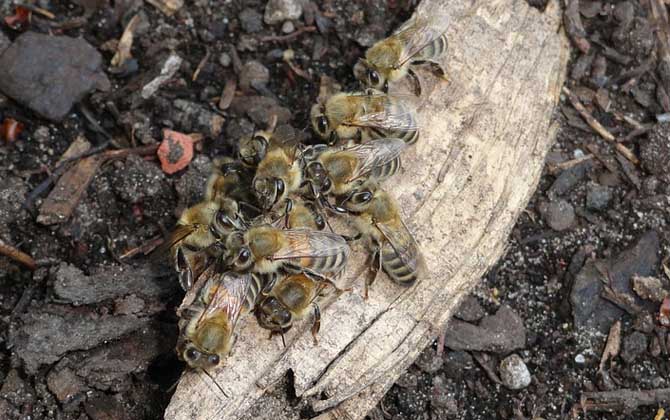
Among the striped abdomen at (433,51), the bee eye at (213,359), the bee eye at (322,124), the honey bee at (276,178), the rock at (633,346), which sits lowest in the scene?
the rock at (633,346)

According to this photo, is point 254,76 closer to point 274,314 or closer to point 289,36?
point 289,36

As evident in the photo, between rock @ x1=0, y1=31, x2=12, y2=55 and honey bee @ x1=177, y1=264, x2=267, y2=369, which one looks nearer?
honey bee @ x1=177, y1=264, x2=267, y2=369

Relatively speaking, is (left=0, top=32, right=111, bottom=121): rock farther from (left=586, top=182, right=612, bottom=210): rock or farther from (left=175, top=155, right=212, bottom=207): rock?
(left=586, top=182, right=612, bottom=210): rock

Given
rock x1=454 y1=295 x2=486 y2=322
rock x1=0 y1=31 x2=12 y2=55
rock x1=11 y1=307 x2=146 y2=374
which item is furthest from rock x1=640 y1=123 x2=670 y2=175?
rock x1=0 y1=31 x2=12 y2=55

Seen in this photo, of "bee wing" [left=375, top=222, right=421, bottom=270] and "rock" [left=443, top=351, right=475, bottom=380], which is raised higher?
"bee wing" [left=375, top=222, right=421, bottom=270]

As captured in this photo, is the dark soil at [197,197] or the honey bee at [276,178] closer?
the honey bee at [276,178]

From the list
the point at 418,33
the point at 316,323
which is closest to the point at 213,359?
the point at 316,323

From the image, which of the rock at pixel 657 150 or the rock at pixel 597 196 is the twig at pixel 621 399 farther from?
the rock at pixel 657 150

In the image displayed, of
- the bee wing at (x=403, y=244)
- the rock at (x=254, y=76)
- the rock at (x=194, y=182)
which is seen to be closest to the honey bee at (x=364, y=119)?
the bee wing at (x=403, y=244)
